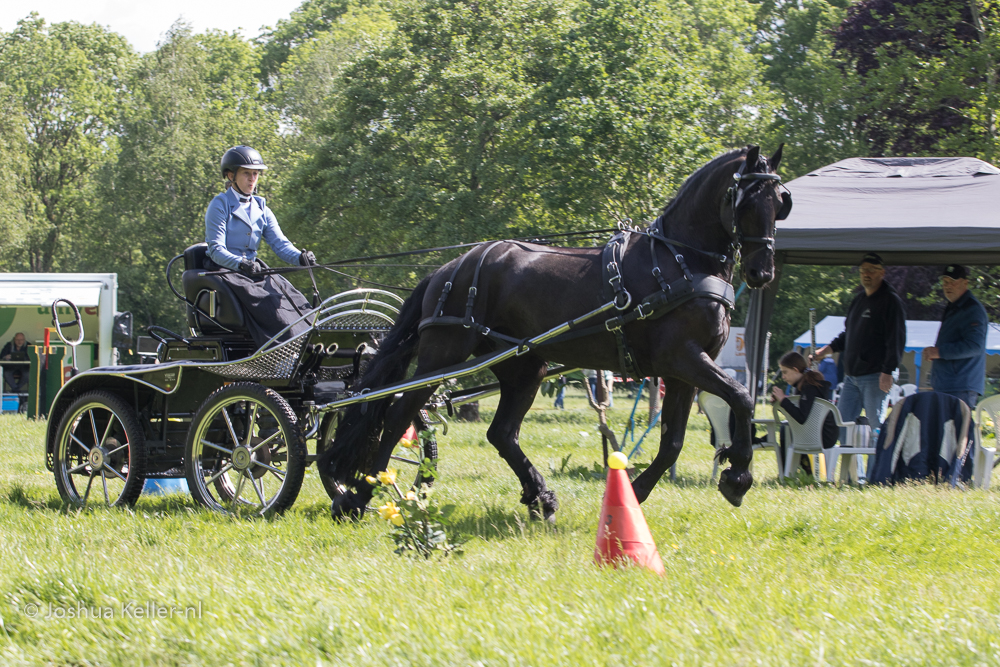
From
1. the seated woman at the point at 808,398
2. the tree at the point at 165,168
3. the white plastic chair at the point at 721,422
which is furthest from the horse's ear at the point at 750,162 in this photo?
the tree at the point at 165,168

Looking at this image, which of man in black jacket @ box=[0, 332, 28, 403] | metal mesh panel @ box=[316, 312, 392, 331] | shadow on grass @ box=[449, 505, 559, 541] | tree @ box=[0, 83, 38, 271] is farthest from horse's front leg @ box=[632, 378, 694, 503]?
tree @ box=[0, 83, 38, 271]

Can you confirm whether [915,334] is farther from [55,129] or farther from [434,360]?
[55,129]

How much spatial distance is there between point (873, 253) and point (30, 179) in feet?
123

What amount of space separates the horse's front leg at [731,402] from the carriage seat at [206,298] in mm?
2766

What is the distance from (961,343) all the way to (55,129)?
3989 cm

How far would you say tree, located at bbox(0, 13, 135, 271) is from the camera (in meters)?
37.2

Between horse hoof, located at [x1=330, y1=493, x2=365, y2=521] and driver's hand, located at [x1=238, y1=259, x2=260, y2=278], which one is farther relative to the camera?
driver's hand, located at [x1=238, y1=259, x2=260, y2=278]

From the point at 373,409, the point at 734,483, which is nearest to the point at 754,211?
the point at 734,483

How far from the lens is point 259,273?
5.67m

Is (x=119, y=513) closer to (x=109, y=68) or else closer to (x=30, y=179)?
(x=30, y=179)

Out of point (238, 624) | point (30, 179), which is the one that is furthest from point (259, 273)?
point (30, 179)

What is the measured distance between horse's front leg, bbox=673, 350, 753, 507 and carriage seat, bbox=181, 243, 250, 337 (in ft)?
9.08

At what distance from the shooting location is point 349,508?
17.2 feet

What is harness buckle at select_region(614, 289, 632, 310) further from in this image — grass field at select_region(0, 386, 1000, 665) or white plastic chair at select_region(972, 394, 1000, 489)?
white plastic chair at select_region(972, 394, 1000, 489)
